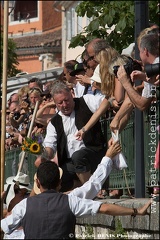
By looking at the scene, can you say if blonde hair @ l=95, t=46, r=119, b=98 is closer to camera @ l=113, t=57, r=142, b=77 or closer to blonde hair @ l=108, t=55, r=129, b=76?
blonde hair @ l=108, t=55, r=129, b=76

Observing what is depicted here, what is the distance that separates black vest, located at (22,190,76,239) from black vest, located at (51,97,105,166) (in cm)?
314

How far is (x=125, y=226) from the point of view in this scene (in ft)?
35.6

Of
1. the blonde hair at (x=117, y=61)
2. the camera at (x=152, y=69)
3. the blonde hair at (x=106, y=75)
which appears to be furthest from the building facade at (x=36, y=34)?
the camera at (x=152, y=69)

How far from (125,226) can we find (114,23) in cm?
823

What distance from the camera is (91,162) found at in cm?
1292

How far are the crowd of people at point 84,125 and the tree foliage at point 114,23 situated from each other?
1.94 m

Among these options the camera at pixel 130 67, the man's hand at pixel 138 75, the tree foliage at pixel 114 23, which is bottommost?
the man's hand at pixel 138 75

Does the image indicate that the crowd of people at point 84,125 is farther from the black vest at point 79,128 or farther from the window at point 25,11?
the window at point 25,11

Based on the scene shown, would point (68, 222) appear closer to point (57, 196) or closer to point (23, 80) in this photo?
point (57, 196)

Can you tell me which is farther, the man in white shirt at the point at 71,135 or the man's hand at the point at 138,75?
the man in white shirt at the point at 71,135

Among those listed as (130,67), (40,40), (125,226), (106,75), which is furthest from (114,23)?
(40,40)

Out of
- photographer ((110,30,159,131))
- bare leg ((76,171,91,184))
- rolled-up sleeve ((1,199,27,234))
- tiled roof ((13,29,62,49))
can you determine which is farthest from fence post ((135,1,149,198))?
tiled roof ((13,29,62,49))

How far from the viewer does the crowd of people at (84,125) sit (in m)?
10.0

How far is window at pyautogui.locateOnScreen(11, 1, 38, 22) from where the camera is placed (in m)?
87.6
